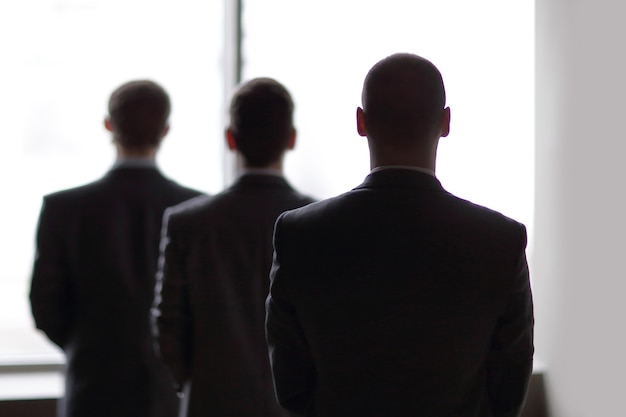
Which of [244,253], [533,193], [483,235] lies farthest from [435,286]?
[533,193]

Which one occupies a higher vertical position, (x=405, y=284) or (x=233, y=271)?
(x=405, y=284)

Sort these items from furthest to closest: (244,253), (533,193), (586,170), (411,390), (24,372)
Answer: (24,372) → (533,193) → (586,170) → (244,253) → (411,390)

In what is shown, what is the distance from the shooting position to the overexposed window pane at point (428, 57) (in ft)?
11.0

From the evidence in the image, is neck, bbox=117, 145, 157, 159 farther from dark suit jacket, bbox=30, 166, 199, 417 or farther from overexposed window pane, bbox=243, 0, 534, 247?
overexposed window pane, bbox=243, 0, 534, 247

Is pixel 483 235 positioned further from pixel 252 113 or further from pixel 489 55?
pixel 489 55

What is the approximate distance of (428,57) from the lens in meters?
3.43

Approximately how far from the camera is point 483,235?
1.43 meters

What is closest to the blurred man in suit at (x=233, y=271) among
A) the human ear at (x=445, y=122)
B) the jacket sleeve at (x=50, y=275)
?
the jacket sleeve at (x=50, y=275)

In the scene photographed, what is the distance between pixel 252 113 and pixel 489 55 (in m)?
1.55

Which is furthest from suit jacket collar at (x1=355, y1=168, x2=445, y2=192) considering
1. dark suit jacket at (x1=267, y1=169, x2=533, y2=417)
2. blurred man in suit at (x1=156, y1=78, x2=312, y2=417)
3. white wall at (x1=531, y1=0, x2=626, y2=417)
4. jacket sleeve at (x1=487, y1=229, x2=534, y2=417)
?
white wall at (x1=531, y1=0, x2=626, y2=417)

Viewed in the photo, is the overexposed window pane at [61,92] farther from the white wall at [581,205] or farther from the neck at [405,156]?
the neck at [405,156]

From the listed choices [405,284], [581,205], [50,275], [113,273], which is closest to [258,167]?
[113,273]

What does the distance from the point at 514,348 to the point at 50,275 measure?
1293mm

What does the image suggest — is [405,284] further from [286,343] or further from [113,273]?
[113,273]
